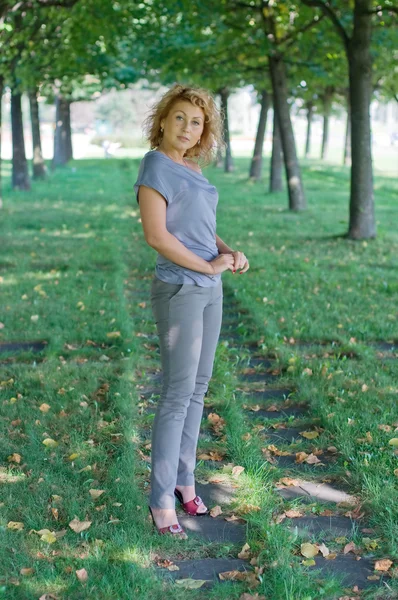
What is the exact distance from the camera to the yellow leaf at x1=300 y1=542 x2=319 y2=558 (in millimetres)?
3512

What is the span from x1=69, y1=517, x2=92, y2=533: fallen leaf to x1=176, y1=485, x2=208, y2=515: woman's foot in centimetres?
50

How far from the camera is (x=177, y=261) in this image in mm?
3537

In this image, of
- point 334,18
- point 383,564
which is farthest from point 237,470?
point 334,18

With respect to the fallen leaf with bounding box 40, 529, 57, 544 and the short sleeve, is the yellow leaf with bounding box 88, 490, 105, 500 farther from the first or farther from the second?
the short sleeve

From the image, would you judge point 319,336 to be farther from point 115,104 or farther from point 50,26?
point 115,104

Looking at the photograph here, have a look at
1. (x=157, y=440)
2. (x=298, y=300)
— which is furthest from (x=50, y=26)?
(x=157, y=440)

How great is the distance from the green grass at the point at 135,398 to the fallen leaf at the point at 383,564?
83 millimetres

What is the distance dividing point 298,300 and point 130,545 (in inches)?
213

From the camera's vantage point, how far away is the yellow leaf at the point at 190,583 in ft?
10.7

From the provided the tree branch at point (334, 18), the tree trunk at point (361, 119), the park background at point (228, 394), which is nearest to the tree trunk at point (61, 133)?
the park background at point (228, 394)

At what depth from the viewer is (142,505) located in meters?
3.93

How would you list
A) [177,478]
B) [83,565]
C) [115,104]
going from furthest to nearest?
[115,104], [177,478], [83,565]

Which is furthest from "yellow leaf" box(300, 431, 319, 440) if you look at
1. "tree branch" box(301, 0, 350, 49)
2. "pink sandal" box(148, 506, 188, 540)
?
"tree branch" box(301, 0, 350, 49)

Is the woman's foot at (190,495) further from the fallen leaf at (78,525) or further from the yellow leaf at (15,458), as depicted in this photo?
the yellow leaf at (15,458)
